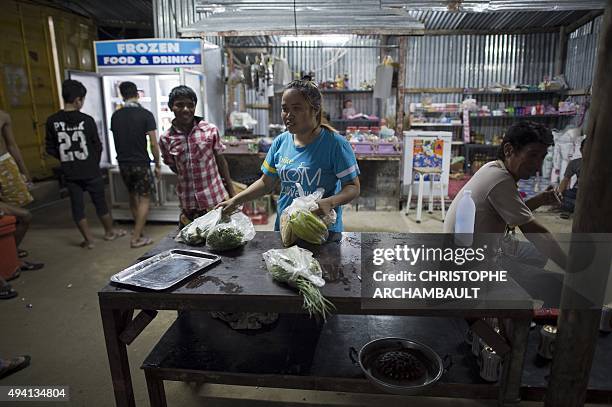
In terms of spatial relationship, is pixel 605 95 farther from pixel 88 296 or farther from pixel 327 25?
pixel 327 25

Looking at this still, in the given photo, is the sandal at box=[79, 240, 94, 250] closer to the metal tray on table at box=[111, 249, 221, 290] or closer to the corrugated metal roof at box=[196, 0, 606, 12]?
the metal tray on table at box=[111, 249, 221, 290]

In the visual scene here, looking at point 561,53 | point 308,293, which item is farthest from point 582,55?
point 308,293

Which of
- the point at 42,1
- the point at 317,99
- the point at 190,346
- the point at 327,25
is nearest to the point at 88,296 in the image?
the point at 190,346

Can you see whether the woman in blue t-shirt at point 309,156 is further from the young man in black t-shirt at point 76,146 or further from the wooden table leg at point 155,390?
the young man in black t-shirt at point 76,146

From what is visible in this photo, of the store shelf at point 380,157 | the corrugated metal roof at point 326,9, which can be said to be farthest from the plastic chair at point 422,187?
the corrugated metal roof at point 326,9

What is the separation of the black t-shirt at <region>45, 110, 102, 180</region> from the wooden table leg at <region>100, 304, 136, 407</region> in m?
3.78

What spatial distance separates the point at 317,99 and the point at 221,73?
5.20m

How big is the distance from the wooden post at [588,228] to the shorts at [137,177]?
16.6 ft

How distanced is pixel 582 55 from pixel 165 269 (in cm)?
984

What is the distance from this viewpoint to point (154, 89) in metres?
5.93

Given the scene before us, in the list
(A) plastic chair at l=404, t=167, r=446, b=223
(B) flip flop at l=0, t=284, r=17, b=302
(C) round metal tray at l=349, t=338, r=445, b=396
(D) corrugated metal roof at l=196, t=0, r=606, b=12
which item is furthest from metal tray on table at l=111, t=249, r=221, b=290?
(A) plastic chair at l=404, t=167, r=446, b=223

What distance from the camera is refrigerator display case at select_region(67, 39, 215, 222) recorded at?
5668 mm

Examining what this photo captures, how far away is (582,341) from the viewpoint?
164cm

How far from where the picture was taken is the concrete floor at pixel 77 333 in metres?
2.55
